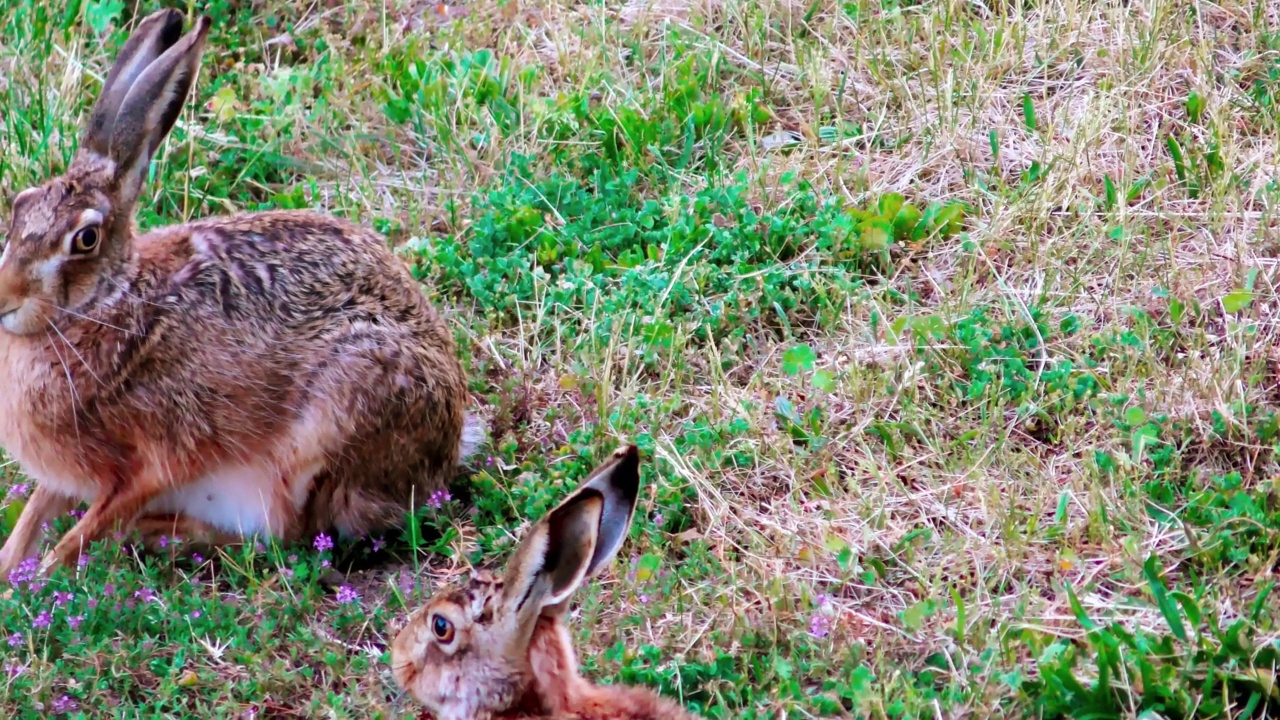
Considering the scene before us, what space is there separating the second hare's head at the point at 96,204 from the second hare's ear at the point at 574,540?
183 cm

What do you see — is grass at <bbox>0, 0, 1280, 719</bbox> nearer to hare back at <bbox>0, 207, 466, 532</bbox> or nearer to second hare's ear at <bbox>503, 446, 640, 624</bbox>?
hare back at <bbox>0, 207, 466, 532</bbox>

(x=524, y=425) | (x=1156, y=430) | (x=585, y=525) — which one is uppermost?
(x=585, y=525)

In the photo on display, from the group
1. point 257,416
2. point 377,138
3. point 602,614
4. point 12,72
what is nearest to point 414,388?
point 257,416

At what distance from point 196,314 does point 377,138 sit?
189 cm

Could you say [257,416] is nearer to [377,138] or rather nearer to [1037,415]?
[377,138]

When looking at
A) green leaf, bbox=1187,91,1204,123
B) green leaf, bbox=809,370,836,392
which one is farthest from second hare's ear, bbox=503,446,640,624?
green leaf, bbox=1187,91,1204,123

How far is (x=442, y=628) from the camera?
4.16 m

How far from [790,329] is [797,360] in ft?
0.76

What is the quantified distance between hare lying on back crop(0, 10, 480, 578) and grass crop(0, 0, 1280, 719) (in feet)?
0.73

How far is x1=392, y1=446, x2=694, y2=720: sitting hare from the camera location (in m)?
3.93

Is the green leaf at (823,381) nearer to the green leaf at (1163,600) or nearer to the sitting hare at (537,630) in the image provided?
the green leaf at (1163,600)

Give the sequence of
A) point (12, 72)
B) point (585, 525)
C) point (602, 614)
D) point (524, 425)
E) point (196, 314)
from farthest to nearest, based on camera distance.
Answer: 1. point (12, 72)
2. point (524, 425)
3. point (196, 314)
4. point (602, 614)
5. point (585, 525)

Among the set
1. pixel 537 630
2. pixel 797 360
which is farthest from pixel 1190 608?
pixel 797 360

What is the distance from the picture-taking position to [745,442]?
525 centimetres
